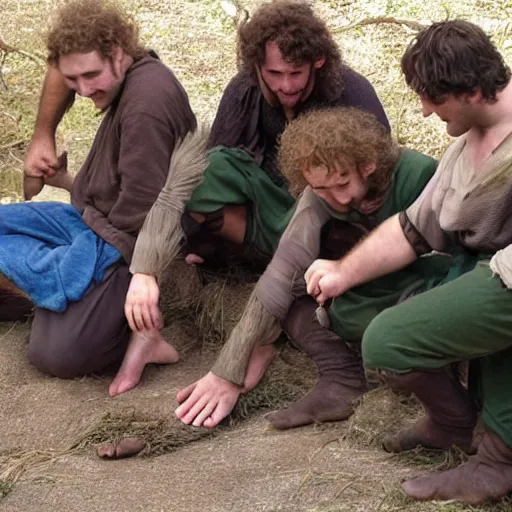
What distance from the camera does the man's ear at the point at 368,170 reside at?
107 inches

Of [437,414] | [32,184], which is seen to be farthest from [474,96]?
[32,184]

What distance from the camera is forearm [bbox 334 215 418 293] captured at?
2.53 m

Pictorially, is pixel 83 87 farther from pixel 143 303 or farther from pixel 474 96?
pixel 474 96

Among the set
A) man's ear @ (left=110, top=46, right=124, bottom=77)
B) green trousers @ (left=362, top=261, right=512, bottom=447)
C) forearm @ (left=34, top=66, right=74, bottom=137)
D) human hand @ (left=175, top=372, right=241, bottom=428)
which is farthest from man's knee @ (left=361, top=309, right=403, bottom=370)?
forearm @ (left=34, top=66, right=74, bottom=137)

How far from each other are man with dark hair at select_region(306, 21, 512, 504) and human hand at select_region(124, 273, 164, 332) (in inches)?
36.7

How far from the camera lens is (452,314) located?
2.15 meters

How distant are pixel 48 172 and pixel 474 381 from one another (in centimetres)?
199

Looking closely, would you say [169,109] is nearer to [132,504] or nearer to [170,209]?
[170,209]

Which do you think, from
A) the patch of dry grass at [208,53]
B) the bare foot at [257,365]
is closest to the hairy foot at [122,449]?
the bare foot at [257,365]

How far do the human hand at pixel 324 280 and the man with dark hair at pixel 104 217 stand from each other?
32.1 inches

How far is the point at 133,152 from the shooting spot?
10.6 feet

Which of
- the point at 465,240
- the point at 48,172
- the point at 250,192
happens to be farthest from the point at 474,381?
the point at 48,172

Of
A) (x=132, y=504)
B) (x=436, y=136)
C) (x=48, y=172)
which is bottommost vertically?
(x=132, y=504)

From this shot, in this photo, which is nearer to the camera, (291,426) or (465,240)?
(465,240)
